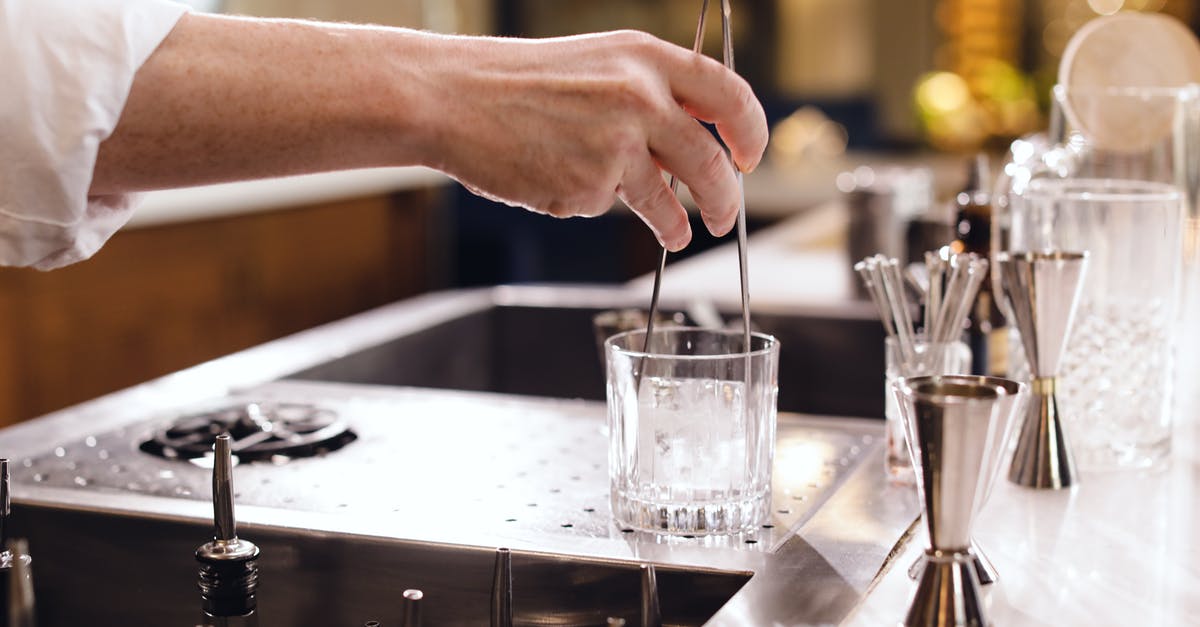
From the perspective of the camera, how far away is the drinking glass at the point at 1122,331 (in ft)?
3.70

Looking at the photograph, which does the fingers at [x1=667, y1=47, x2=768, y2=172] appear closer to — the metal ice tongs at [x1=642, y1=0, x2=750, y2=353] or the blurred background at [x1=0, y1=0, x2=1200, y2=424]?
the metal ice tongs at [x1=642, y1=0, x2=750, y2=353]

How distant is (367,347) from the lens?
5.40ft

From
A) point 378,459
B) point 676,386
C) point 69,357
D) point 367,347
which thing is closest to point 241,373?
point 367,347

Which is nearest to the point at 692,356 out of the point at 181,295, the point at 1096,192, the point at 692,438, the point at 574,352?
the point at 692,438

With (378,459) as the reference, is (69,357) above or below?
below

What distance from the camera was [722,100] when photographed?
0.81 m

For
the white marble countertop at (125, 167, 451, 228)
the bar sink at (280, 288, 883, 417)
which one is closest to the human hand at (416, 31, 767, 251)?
the bar sink at (280, 288, 883, 417)

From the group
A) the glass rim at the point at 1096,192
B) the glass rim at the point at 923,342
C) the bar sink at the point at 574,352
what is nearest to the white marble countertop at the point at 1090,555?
the glass rim at the point at 923,342

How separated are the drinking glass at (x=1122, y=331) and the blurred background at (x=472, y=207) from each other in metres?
2.72

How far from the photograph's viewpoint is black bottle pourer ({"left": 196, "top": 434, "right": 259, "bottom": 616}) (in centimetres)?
85

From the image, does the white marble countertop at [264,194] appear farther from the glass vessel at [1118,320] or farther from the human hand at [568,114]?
the human hand at [568,114]

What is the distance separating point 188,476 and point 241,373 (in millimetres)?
421

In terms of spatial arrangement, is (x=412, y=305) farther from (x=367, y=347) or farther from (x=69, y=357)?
(x=69, y=357)

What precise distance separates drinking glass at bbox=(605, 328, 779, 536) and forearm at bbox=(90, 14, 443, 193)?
22cm
